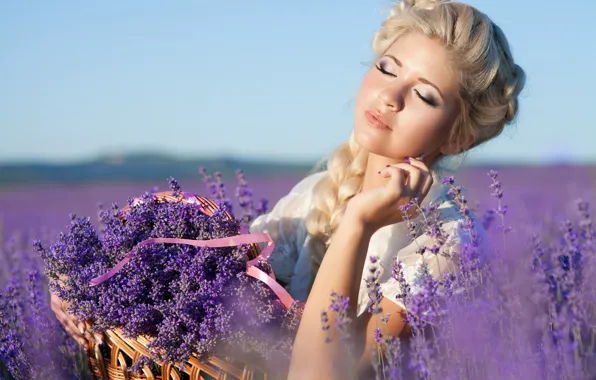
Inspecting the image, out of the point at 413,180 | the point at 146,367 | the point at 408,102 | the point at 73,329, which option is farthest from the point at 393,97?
the point at 73,329

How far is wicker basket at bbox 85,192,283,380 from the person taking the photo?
1754 mm

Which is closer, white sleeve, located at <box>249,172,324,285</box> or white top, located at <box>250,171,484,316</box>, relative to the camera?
white top, located at <box>250,171,484,316</box>

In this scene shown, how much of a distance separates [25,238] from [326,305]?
110 inches

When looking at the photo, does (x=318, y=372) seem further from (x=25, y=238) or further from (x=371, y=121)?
(x=25, y=238)

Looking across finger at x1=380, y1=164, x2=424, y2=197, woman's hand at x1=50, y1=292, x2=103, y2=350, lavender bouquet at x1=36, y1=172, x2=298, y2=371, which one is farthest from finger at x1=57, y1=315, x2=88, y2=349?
finger at x1=380, y1=164, x2=424, y2=197

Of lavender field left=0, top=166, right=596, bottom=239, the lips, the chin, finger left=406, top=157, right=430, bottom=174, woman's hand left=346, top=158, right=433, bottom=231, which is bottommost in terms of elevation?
lavender field left=0, top=166, right=596, bottom=239

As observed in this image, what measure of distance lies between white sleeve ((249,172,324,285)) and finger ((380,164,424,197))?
2.43 ft

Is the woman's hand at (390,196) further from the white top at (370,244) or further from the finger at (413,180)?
the white top at (370,244)

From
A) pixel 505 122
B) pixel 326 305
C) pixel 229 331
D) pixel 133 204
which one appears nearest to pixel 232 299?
pixel 229 331

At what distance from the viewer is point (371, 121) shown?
7.20 ft

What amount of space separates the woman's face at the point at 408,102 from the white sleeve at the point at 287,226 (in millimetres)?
606

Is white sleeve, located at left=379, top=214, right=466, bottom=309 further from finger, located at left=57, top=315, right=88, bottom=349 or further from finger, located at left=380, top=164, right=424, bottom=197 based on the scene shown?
finger, located at left=57, top=315, right=88, bottom=349

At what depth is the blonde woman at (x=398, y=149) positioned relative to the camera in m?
1.91

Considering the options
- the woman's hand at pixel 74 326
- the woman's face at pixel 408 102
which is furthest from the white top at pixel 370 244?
the woman's hand at pixel 74 326
